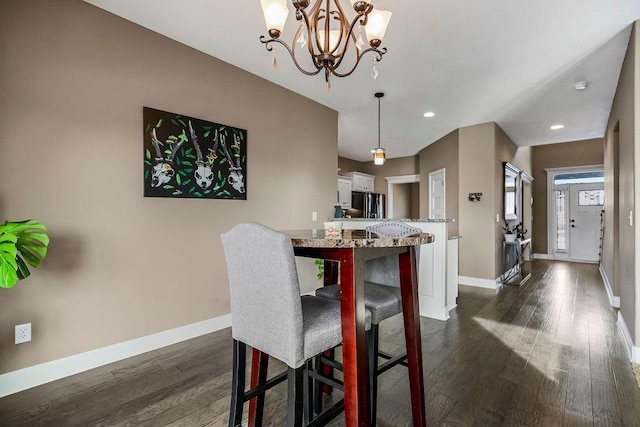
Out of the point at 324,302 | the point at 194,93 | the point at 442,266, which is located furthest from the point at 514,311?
the point at 194,93

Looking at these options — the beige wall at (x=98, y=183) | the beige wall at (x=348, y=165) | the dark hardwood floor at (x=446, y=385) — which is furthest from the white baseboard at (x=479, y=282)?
the beige wall at (x=98, y=183)

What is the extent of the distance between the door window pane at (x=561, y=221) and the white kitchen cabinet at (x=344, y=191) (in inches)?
211

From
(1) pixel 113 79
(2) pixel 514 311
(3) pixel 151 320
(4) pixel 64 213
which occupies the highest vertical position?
(1) pixel 113 79

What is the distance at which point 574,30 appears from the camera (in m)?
2.64

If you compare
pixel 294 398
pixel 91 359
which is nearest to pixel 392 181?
pixel 91 359

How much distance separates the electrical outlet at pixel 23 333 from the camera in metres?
2.00

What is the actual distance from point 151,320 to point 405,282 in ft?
7.13

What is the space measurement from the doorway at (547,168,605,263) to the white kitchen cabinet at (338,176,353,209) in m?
5.20

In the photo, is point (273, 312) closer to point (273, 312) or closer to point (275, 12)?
point (273, 312)

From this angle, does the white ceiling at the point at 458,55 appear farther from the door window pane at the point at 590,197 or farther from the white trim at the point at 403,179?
the door window pane at the point at 590,197

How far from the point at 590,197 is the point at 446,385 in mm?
7766

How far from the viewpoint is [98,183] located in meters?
2.31

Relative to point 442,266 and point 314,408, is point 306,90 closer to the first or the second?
point 442,266

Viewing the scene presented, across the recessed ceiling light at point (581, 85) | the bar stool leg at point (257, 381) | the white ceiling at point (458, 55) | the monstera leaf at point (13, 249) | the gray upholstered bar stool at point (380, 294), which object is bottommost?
the bar stool leg at point (257, 381)
